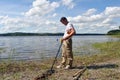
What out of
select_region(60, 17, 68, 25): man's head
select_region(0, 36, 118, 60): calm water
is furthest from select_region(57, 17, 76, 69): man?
select_region(0, 36, 118, 60): calm water

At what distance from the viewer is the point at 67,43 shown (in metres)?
13.5

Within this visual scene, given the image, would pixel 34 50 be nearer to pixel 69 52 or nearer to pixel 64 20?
pixel 69 52

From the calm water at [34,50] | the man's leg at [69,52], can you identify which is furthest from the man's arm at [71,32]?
the calm water at [34,50]

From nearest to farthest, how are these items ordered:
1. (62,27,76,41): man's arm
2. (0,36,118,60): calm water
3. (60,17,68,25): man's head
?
(62,27,76,41): man's arm, (60,17,68,25): man's head, (0,36,118,60): calm water

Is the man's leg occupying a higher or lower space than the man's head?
lower

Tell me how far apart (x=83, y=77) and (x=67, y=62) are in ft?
8.45

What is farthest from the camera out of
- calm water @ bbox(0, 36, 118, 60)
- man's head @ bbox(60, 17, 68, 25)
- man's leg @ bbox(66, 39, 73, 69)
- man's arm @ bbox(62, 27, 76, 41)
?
calm water @ bbox(0, 36, 118, 60)

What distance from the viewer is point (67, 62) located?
555 inches

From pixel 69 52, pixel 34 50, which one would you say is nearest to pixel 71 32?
pixel 69 52

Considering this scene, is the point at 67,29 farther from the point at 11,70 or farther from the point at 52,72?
the point at 11,70

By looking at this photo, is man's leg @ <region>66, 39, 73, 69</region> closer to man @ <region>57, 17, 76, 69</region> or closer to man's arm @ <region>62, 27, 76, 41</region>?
man @ <region>57, 17, 76, 69</region>

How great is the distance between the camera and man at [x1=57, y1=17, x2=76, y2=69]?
13.1 metres

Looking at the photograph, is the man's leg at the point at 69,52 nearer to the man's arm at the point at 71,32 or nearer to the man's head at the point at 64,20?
the man's arm at the point at 71,32

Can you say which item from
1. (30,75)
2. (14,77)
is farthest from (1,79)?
(30,75)
